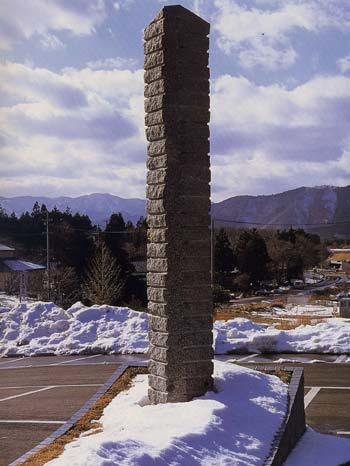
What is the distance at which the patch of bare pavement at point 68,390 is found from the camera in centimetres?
745

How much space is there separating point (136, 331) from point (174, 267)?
7.98 m

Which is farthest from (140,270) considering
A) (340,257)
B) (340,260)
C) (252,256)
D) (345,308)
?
Answer: (340,257)

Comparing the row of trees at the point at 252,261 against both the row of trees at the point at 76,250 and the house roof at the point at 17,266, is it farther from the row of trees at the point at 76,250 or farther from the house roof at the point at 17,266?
the house roof at the point at 17,266

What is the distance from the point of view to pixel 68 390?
10211 mm

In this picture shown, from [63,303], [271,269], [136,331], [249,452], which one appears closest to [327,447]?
[249,452]

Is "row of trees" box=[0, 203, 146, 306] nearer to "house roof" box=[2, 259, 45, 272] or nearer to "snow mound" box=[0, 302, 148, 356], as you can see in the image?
"house roof" box=[2, 259, 45, 272]

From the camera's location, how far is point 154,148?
738 cm

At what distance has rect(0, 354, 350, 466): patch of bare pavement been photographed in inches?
293

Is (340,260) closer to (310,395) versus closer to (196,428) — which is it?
(310,395)

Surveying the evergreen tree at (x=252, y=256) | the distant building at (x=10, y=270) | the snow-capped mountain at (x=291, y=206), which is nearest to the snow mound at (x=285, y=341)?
the distant building at (x=10, y=270)

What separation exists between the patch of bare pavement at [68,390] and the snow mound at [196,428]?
40.5 inches

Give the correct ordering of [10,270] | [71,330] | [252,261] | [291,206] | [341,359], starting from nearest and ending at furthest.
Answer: [341,359] → [71,330] → [10,270] → [252,261] → [291,206]

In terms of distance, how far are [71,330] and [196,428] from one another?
32.9 ft

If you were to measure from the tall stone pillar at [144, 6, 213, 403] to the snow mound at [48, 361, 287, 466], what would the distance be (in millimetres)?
474
